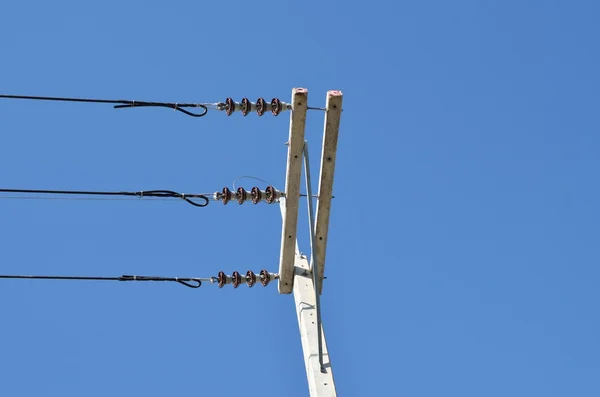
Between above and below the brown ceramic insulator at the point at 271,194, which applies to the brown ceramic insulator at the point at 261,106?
above

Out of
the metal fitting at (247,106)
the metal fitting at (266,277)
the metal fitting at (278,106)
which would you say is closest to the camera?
the metal fitting at (278,106)

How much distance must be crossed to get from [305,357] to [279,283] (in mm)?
1204

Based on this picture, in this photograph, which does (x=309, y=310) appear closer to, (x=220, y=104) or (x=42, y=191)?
(x=220, y=104)

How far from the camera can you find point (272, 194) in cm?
1195

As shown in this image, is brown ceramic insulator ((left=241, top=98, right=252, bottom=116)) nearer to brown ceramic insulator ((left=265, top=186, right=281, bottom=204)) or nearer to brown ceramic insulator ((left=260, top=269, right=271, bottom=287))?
brown ceramic insulator ((left=265, top=186, right=281, bottom=204))

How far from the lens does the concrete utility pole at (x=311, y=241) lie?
11141mm

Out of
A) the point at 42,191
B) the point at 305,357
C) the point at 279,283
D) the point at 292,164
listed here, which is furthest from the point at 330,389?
the point at 42,191

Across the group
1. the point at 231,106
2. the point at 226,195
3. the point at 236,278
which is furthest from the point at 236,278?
the point at 231,106

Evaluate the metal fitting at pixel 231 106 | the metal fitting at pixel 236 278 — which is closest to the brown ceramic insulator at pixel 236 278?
the metal fitting at pixel 236 278

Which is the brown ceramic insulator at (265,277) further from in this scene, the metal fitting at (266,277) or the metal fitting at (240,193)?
the metal fitting at (240,193)

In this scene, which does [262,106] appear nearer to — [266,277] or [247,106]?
[247,106]

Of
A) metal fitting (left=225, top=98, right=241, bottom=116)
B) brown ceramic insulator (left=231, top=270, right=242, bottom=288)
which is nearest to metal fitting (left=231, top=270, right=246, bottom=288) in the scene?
brown ceramic insulator (left=231, top=270, right=242, bottom=288)

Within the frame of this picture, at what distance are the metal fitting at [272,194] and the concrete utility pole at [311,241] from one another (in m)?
0.17

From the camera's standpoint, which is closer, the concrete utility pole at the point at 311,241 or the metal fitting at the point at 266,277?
the concrete utility pole at the point at 311,241
